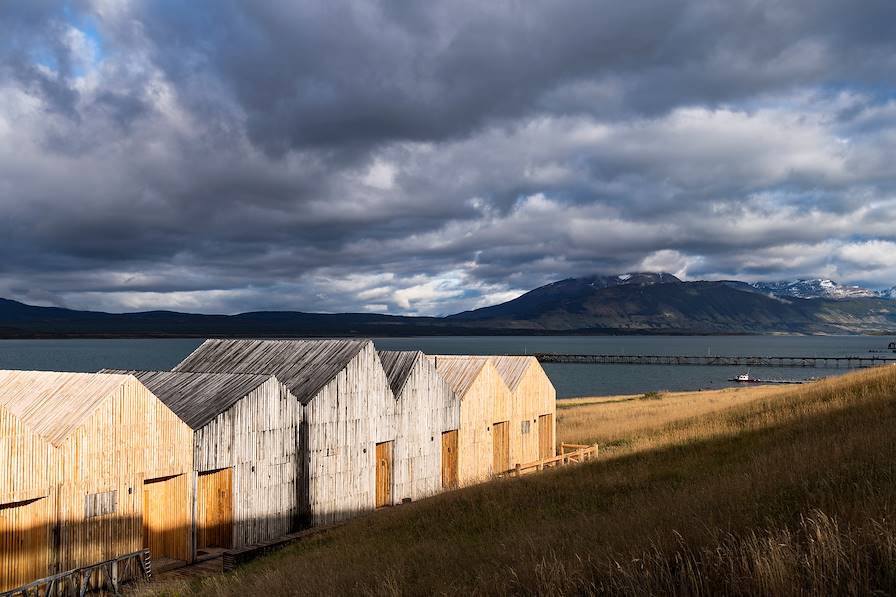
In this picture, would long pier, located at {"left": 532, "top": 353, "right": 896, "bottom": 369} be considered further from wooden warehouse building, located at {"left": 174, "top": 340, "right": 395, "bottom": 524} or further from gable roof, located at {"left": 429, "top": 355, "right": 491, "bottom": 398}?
wooden warehouse building, located at {"left": 174, "top": 340, "right": 395, "bottom": 524}

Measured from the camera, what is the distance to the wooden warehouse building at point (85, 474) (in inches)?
629

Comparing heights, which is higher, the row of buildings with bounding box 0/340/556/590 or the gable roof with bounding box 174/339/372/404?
the gable roof with bounding box 174/339/372/404

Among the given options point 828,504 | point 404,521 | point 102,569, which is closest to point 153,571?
point 102,569

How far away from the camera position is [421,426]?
30.4 metres

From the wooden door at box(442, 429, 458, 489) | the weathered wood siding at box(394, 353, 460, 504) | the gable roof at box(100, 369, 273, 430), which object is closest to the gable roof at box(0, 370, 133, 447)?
the gable roof at box(100, 369, 273, 430)

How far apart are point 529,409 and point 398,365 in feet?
34.3

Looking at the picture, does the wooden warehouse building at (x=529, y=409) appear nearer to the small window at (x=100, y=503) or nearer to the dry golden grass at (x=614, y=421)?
the dry golden grass at (x=614, y=421)

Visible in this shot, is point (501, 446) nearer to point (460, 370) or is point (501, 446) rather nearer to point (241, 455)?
point (460, 370)

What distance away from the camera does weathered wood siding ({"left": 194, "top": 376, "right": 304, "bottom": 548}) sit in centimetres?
2123

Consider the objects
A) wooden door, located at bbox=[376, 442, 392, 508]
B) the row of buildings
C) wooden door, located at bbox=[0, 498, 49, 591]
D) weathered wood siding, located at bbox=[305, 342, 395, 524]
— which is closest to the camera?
wooden door, located at bbox=[0, 498, 49, 591]

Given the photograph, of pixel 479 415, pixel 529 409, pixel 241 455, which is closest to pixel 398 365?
pixel 479 415

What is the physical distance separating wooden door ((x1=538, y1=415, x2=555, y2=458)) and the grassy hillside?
1551 cm

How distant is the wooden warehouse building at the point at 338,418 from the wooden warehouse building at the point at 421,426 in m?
0.76

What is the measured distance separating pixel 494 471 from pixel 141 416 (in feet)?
66.7
